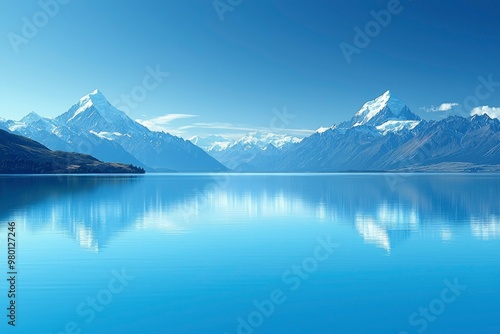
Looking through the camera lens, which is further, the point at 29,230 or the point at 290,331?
the point at 29,230

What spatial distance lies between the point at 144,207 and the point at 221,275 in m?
55.5

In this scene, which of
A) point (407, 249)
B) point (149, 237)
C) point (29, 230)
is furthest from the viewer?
point (29, 230)

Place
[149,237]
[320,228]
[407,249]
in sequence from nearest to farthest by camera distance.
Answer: [407,249]
[149,237]
[320,228]

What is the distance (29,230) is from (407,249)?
43327mm

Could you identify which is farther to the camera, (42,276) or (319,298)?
(42,276)

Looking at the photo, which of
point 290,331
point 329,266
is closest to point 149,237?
point 329,266

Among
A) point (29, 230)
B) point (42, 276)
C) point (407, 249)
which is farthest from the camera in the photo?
point (29, 230)

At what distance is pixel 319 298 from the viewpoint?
27672mm

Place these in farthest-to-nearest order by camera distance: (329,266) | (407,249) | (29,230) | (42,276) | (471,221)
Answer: (471,221), (29,230), (407,249), (329,266), (42,276)

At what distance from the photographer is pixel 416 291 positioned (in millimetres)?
28984

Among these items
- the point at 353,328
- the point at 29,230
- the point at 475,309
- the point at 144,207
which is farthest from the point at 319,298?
the point at 144,207

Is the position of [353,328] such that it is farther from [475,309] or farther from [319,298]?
[475,309]

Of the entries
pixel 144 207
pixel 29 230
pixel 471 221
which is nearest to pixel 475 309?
pixel 471 221

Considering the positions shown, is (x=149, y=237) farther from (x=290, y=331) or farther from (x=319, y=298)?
(x=290, y=331)
